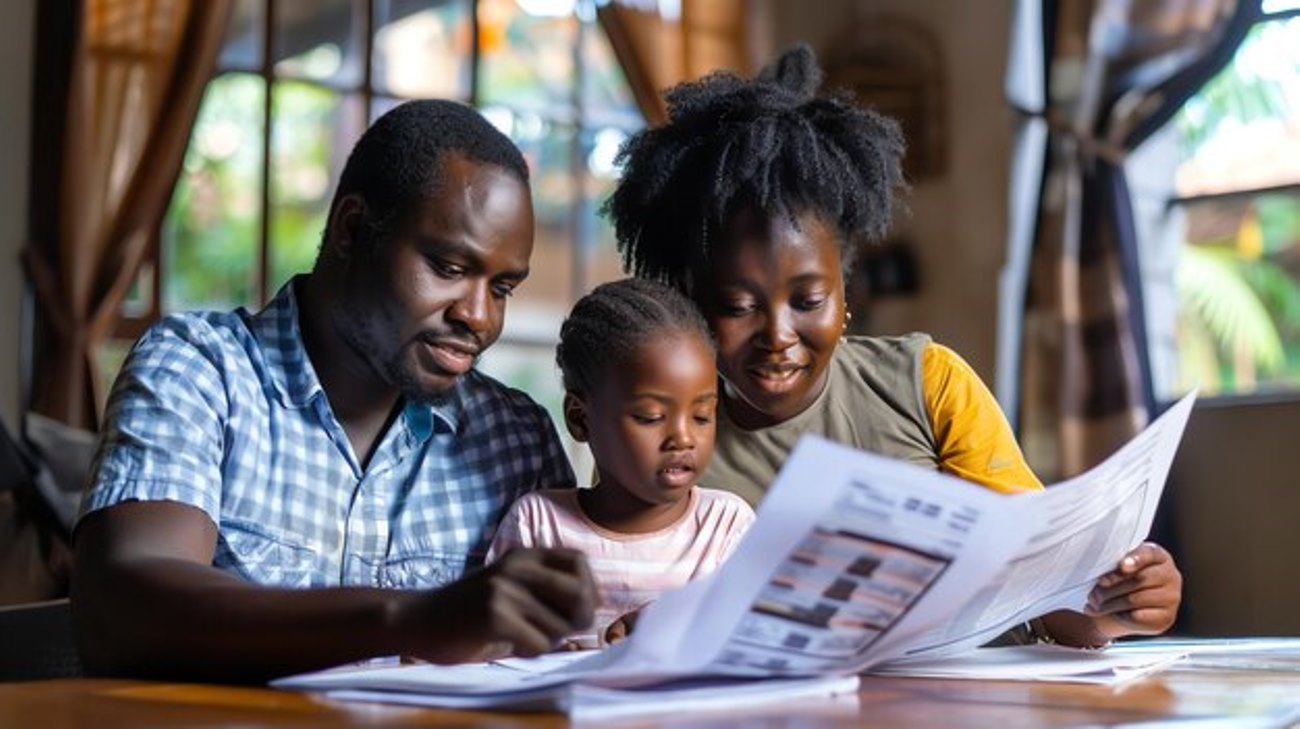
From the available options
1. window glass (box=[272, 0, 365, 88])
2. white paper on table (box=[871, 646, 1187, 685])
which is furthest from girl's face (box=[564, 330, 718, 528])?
window glass (box=[272, 0, 365, 88])

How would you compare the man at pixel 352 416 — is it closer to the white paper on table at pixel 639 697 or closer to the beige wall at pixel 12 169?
the white paper on table at pixel 639 697

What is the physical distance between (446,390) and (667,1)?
4151 millimetres

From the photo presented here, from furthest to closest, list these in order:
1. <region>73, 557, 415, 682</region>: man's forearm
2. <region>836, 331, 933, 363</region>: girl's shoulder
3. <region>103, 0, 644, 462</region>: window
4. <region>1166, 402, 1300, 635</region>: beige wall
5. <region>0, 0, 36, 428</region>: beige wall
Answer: <region>103, 0, 644, 462</region>: window, <region>0, 0, 36, 428</region>: beige wall, <region>1166, 402, 1300, 635</region>: beige wall, <region>836, 331, 933, 363</region>: girl's shoulder, <region>73, 557, 415, 682</region>: man's forearm

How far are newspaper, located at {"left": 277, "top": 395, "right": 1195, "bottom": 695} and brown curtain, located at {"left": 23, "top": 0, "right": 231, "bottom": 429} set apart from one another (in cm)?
373

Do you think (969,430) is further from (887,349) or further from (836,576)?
(836,576)

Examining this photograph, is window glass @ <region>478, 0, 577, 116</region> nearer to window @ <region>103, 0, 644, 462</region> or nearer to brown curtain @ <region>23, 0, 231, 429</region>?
window @ <region>103, 0, 644, 462</region>

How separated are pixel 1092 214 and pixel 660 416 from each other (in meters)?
3.42

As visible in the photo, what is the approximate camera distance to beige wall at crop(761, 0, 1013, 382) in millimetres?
5324

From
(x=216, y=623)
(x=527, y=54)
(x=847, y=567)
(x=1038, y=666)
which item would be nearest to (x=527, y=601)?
(x=847, y=567)

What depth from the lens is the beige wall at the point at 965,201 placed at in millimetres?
5324

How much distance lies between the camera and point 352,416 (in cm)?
165

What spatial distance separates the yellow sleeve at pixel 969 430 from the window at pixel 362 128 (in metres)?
3.05

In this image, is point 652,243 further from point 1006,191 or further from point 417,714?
point 1006,191

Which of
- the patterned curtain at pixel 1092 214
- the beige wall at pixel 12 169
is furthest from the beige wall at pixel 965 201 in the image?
the beige wall at pixel 12 169
